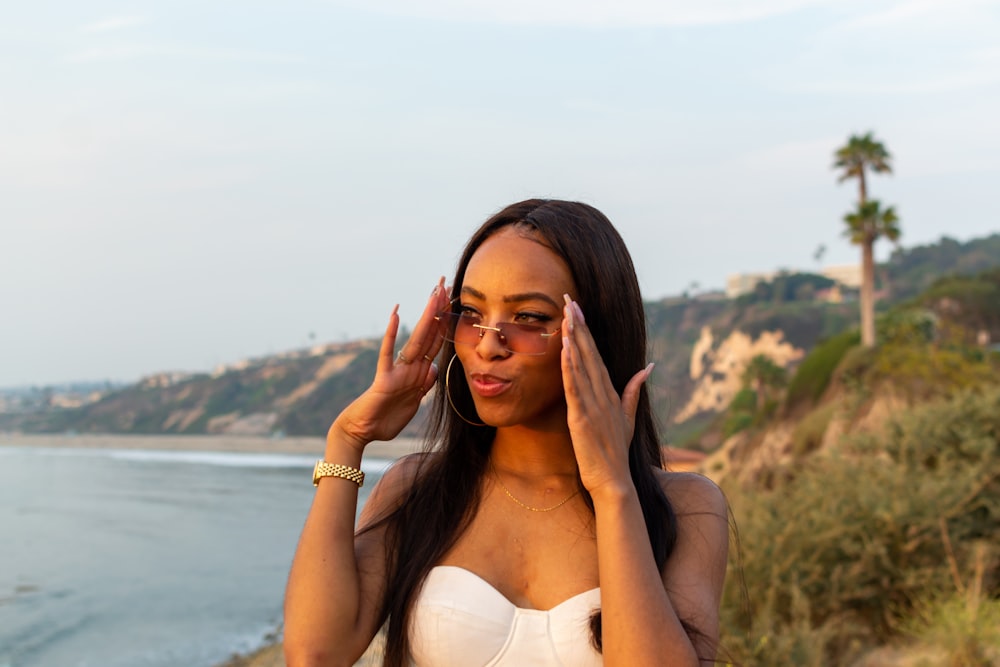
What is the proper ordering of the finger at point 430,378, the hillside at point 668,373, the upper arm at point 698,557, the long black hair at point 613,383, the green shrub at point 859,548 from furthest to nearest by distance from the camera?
the hillside at point 668,373, the green shrub at point 859,548, the finger at point 430,378, the long black hair at point 613,383, the upper arm at point 698,557

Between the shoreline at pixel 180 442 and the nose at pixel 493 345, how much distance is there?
74.2 meters

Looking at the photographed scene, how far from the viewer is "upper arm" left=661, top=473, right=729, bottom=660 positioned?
2.01 meters

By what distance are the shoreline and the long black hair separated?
7397 centimetres

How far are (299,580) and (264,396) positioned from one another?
346ft

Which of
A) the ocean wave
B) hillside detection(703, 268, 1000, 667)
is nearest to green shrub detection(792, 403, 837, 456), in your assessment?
hillside detection(703, 268, 1000, 667)

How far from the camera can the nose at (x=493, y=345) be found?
82.0 inches

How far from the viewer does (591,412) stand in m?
1.94

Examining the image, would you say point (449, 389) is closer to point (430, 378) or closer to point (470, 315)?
point (430, 378)

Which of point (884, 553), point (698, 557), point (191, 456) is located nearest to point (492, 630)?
point (698, 557)

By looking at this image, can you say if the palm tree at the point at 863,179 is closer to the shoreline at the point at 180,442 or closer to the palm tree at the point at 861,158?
the palm tree at the point at 861,158

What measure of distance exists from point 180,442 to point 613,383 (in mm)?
96884

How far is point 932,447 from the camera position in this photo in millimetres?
9328

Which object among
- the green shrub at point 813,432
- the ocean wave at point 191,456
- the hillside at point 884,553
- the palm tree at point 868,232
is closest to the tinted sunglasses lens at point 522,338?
the hillside at point 884,553

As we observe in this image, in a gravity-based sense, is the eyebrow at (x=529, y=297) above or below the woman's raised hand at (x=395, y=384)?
above
